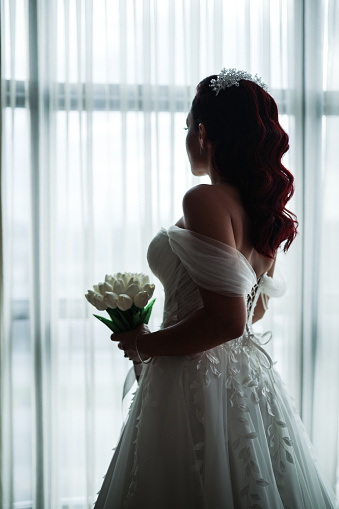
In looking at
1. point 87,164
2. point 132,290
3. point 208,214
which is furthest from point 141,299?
point 87,164

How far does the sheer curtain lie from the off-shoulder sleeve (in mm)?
976

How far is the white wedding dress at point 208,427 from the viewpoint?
4.19 feet

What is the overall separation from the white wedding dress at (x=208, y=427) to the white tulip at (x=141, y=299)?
10 centimetres

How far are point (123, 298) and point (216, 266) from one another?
0.31 meters

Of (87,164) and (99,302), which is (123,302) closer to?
(99,302)

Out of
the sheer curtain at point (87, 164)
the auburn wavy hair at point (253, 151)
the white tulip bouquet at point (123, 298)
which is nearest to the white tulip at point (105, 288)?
the white tulip bouquet at point (123, 298)

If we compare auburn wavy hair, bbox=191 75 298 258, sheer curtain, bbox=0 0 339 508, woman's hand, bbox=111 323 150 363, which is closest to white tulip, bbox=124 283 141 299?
woman's hand, bbox=111 323 150 363

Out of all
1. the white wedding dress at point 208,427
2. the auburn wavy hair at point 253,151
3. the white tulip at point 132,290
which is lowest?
the white wedding dress at point 208,427

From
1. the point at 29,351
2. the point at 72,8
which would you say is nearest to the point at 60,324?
the point at 29,351

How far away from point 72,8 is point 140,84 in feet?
1.51

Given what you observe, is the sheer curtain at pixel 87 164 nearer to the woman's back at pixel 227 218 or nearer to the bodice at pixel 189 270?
the bodice at pixel 189 270

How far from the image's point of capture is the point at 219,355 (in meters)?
1.42

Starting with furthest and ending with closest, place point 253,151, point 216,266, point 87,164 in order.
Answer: point 87,164 < point 253,151 < point 216,266

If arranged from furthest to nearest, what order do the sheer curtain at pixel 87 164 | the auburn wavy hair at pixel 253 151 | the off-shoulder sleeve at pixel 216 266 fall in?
1. the sheer curtain at pixel 87 164
2. the auburn wavy hair at pixel 253 151
3. the off-shoulder sleeve at pixel 216 266
